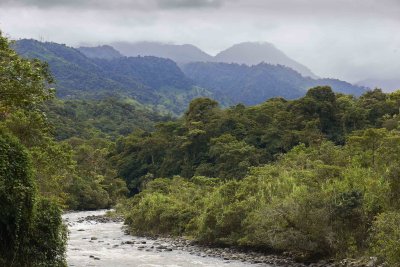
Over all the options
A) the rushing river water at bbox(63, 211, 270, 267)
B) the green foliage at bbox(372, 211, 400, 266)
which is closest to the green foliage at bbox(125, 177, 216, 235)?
the rushing river water at bbox(63, 211, 270, 267)

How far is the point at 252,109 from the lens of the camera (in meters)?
82.1

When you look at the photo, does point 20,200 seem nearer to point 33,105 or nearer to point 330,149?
point 33,105

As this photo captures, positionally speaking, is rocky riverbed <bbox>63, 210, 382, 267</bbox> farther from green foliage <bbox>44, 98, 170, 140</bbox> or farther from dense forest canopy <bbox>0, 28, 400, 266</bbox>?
Answer: green foliage <bbox>44, 98, 170, 140</bbox>

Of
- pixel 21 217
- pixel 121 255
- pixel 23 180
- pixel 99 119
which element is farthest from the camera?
pixel 99 119

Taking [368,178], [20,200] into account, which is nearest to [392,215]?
[368,178]

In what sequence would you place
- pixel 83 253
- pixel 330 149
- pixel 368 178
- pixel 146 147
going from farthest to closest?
pixel 146 147 → pixel 330 149 → pixel 83 253 → pixel 368 178

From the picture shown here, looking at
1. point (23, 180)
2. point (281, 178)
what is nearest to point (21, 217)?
point (23, 180)

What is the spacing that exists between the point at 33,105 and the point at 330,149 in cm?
A: 3300

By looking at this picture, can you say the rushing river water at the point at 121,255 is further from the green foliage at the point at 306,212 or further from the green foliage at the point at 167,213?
the green foliage at the point at 306,212

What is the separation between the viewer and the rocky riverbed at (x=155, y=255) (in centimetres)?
2758

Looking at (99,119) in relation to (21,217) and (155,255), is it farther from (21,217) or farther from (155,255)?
(21,217)

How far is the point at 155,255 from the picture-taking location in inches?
1240

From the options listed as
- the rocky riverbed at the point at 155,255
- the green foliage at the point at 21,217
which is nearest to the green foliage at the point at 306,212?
the rocky riverbed at the point at 155,255

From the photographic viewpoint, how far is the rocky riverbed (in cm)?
2758
